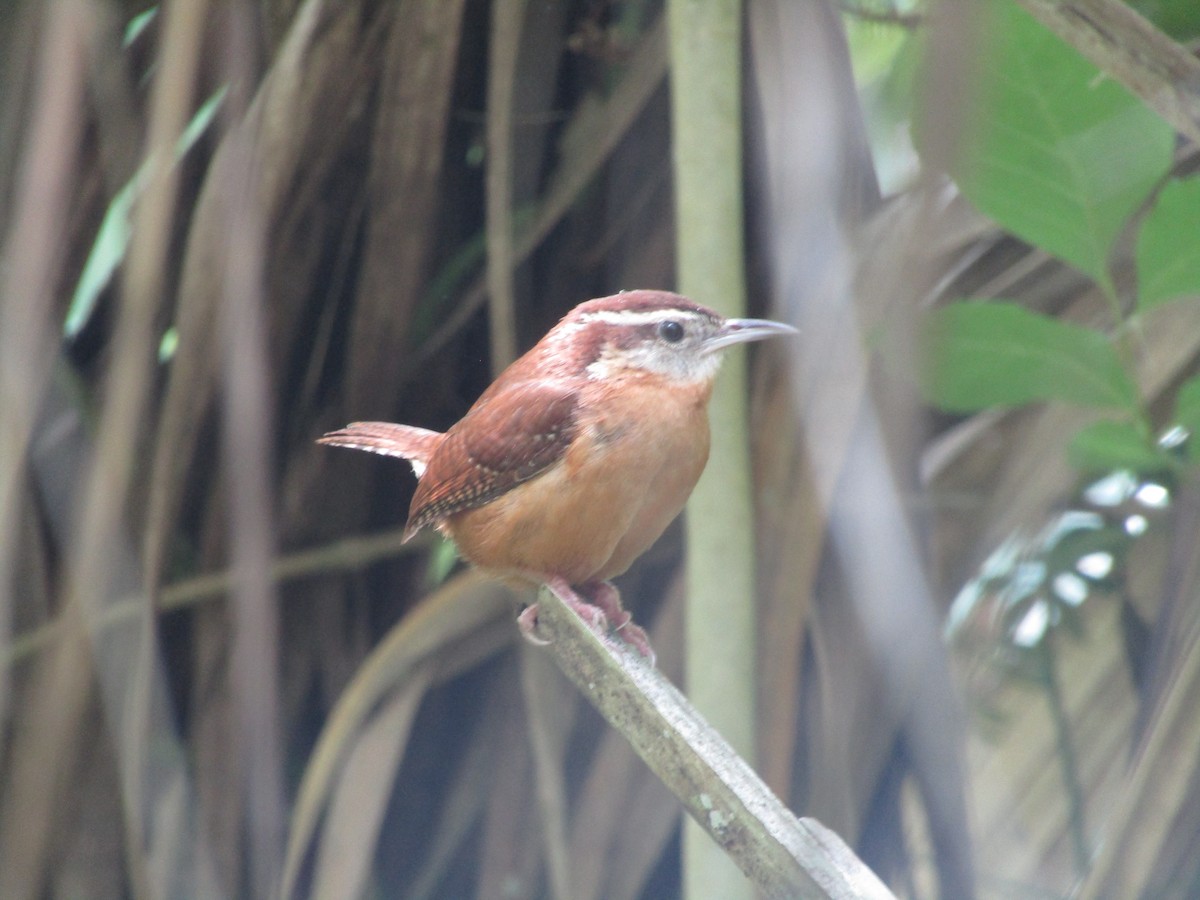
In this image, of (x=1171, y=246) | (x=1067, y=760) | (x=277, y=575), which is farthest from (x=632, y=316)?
(x=1067, y=760)

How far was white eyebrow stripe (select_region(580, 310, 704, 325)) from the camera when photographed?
1585 millimetres

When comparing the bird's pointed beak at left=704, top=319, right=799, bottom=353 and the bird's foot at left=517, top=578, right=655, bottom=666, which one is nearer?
the bird's foot at left=517, top=578, right=655, bottom=666

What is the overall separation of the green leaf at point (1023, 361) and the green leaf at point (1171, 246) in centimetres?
10

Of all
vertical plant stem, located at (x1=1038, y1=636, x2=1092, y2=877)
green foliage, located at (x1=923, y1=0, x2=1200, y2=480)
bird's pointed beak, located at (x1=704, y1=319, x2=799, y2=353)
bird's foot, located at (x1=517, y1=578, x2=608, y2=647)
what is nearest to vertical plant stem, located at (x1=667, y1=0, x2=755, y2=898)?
bird's pointed beak, located at (x1=704, y1=319, x2=799, y2=353)

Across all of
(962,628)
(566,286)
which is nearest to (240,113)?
(566,286)

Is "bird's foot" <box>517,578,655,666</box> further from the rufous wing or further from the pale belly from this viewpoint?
the rufous wing

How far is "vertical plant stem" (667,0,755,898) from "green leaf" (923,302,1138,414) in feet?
0.99

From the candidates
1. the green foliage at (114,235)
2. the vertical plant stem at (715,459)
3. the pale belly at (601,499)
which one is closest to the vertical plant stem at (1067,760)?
the vertical plant stem at (715,459)

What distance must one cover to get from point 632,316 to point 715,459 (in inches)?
9.1

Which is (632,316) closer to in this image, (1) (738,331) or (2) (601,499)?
(1) (738,331)

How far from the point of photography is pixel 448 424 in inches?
87.9

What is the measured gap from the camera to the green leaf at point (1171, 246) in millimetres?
1401

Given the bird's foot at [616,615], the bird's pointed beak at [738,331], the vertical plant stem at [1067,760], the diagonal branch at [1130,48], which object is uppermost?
the diagonal branch at [1130,48]

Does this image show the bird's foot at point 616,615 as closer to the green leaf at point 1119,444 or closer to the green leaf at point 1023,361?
the green leaf at point 1023,361
